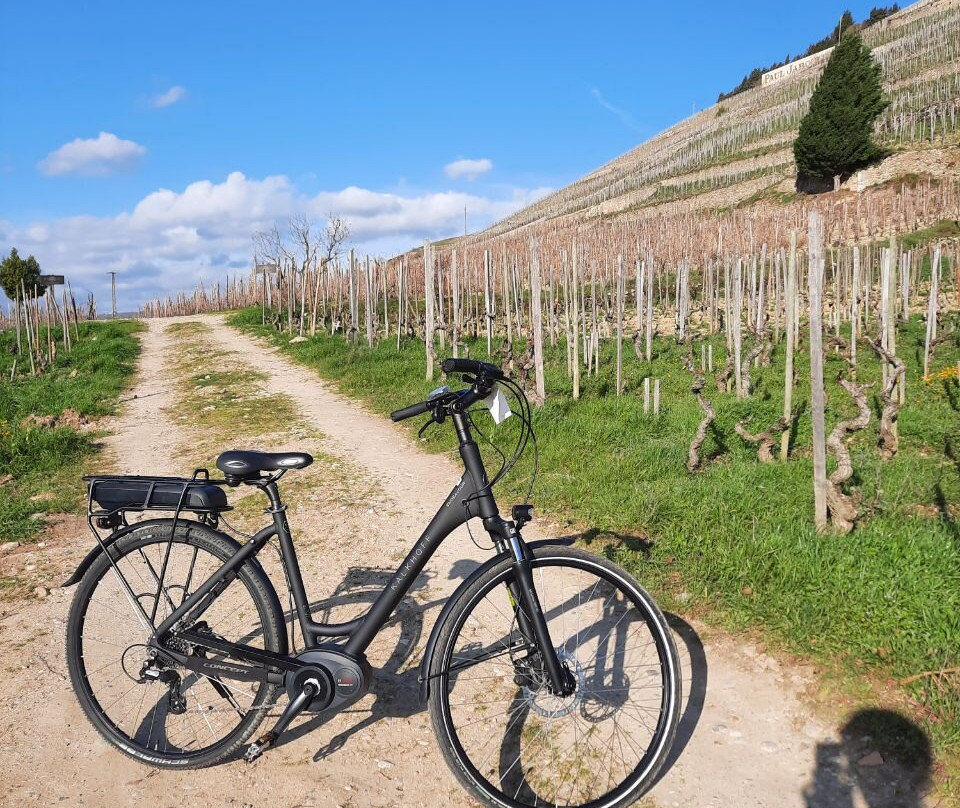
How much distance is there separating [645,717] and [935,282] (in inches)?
348

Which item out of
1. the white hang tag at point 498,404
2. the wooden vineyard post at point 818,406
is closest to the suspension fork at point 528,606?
the white hang tag at point 498,404

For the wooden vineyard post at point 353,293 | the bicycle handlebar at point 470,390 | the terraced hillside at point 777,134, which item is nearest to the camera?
the bicycle handlebar at point 470,390

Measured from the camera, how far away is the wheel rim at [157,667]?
2.52 m

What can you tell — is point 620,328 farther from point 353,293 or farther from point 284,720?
point 353,293

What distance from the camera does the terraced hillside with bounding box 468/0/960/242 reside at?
3388 cm

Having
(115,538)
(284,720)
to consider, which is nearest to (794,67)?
(115,538)

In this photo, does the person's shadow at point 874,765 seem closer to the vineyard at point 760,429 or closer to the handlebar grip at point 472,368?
the vineyard at point 760,429

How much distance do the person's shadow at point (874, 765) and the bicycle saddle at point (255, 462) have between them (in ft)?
6.86

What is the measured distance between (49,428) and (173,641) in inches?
269

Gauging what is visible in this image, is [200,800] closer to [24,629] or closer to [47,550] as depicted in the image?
[24,629]

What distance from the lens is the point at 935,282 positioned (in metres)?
9.08

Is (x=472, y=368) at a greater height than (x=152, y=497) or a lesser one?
greater

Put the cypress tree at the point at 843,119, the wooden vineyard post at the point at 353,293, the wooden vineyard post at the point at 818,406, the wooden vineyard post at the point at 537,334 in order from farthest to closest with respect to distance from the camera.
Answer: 1. the cypress tree at the point at 843,119
2. the wooden vineyard post at the point at 353,293
3. the wooden vineyard post at the point at 537,334
4. the wooden vineyard post at the point at 818,406

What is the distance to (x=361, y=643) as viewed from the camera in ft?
7.98
